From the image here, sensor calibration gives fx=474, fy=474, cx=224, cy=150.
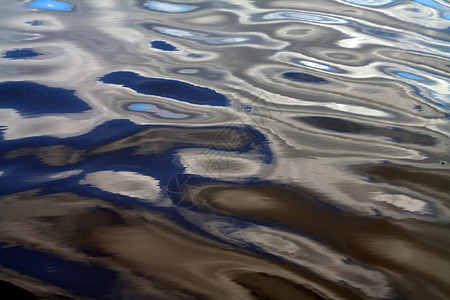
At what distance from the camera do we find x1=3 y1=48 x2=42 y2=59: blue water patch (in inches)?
62.7

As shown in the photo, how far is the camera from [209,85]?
1478 mm

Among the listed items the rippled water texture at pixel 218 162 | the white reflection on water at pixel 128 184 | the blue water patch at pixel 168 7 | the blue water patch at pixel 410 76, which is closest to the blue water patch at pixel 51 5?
the rippled water texture at pixel 218 162

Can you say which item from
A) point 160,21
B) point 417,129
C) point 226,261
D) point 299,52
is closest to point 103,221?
point 226,261

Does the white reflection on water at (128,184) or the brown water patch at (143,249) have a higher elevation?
the white reflection on water at (128,184)

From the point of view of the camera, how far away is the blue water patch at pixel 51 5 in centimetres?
203

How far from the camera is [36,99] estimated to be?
134 centimetres

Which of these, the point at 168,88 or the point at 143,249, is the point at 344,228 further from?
the point at 168,88

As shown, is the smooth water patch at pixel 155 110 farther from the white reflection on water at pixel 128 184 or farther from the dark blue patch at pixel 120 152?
the white reflection on water at pixel 128 184

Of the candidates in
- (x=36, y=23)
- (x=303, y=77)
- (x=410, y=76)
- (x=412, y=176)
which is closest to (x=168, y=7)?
(x=36, y=23)

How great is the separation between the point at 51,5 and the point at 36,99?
0.90 m

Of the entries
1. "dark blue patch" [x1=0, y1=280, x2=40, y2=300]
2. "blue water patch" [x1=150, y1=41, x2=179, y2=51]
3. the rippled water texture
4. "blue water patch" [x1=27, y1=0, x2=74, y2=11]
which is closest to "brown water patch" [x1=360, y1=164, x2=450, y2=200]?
the rippled water texture

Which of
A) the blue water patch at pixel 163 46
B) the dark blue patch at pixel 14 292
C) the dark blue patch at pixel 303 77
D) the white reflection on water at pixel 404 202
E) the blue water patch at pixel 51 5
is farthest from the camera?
the blue water patch at pixel 51 5

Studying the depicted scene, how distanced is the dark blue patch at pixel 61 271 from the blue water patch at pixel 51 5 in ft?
4.85

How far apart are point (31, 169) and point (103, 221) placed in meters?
0.26
